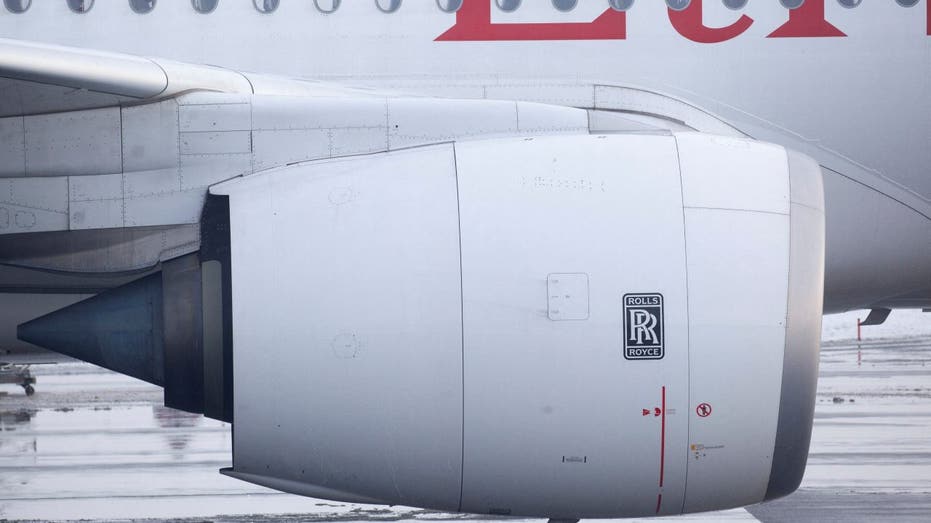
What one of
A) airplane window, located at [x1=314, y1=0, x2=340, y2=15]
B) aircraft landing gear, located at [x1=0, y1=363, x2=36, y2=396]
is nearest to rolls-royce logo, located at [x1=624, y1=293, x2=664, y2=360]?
airplane window, located at [x1=314, y1=0, x2=340, y2=15]

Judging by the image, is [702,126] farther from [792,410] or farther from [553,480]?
[553,480]

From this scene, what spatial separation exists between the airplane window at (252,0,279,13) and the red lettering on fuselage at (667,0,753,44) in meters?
2.07

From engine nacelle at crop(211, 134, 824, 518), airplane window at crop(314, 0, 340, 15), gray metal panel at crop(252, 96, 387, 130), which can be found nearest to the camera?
engine nacelle at crop(211, 134, 824, 518)

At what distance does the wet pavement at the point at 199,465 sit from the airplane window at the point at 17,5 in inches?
123

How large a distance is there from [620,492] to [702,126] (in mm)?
2272

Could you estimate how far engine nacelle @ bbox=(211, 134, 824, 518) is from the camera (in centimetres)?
396

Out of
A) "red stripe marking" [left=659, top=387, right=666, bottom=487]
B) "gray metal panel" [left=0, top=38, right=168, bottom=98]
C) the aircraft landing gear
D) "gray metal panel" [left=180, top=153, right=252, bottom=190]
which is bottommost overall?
the aircraft landing gear

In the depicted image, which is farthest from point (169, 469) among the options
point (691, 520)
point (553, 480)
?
point (553, 480)

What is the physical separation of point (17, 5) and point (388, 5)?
1977 millimetres

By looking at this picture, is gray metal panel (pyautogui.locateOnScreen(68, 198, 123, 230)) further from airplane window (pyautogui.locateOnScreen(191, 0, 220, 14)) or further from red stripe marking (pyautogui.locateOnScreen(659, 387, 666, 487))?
red stripe marking (pyautogui.locateOnScreen(659, 387, 666, 487))

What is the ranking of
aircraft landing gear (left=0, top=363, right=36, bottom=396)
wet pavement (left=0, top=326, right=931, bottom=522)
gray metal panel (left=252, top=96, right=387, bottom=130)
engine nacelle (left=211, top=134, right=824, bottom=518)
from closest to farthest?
engine nacelle (left=211, top=134, right=824, bottom=518)
gray metal panel (left=252, top=96, right=387, bottom=130)
wet pavement (left=0, top=326, right=931, bottom=522)
aircraft landing gear (left=0, top=363, right=36, bottom=396)

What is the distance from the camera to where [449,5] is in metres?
5.64

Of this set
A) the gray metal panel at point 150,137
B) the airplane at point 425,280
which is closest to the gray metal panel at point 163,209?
the airplane at point 425,280

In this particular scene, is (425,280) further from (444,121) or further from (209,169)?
(209,169)
